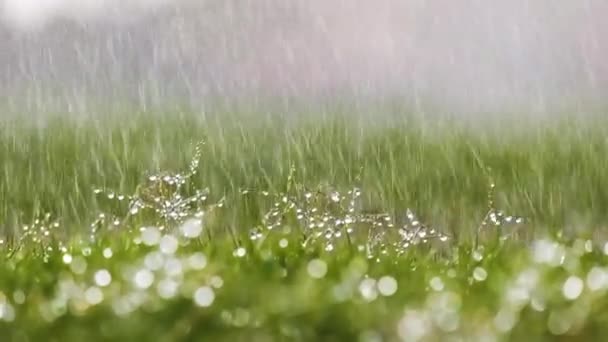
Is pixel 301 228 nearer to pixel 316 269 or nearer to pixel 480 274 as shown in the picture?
pixel 316 269

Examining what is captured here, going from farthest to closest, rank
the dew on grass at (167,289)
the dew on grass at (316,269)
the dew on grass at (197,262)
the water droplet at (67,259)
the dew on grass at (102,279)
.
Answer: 1. the water droplet at (67,259)
2. the dew on grass at (316,269)
3. the dew on grass at (197,262)
4. the dew on grass at (102,279)
5. the dew on grass at (167,289)

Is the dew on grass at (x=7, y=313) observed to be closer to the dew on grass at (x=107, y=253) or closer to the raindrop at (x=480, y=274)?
the dew on grass at (x=107, y=253)

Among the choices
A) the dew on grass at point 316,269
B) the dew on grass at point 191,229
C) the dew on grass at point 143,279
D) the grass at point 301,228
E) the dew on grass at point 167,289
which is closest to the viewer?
the grass at point 301,228

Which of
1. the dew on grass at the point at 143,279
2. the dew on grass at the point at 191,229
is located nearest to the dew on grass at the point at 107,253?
the dew on grass at the point at 191,229

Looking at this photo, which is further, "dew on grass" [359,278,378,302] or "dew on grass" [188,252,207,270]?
"dew on grass" [188,252,207,270]

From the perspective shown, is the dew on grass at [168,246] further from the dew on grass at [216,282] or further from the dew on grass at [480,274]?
the dew on grass at [480,274]

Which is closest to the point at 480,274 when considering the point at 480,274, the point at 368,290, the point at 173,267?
the point at 480,274

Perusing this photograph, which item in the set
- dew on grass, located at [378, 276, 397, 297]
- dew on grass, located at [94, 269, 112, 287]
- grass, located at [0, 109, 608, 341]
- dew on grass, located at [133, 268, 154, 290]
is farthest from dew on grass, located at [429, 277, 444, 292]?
dew on grass, located at [94, 269, 112, 287]

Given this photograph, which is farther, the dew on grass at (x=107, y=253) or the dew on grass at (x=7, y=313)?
the dew on grass at (x=107, y=253)

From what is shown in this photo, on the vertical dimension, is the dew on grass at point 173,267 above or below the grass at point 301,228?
above

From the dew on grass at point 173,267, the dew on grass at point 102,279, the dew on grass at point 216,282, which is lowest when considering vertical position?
the dew on grass at point 216,282

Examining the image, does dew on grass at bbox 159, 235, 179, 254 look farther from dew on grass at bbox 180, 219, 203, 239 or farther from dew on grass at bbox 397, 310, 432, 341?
dew on grass at bbox 397, 310, 432, 341
